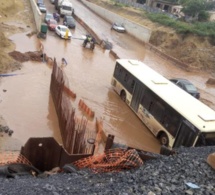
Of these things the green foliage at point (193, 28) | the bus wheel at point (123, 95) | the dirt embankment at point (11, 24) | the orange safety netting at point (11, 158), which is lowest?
the dirt embankment at point (11, 24)

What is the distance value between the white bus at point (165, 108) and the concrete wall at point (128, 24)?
22.3m

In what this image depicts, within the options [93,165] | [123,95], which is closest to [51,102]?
[123,95]

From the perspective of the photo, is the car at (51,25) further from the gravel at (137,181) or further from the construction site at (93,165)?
the gravel at (137,181)

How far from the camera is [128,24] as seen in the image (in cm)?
4603

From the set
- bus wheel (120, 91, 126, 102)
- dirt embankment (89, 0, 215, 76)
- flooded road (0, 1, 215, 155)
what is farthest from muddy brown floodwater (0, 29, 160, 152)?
dirt embankment (89, 0, 215, 76)

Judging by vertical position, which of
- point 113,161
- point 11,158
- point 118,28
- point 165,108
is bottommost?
point 118,28

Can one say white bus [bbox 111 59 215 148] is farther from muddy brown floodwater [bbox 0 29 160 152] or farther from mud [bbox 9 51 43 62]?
mud [bbox 9 51 43 62]

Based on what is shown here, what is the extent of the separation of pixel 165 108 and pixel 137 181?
8000mm

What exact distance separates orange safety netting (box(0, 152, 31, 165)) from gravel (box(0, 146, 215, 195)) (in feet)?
4.34

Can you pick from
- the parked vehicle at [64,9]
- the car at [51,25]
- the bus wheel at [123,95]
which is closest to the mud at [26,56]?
the bus wheel at [123,95]

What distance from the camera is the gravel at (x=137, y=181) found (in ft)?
21.9

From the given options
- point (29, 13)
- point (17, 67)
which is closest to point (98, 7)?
point (29, 13)

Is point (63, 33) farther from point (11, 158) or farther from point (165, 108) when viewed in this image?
point (11, 158)

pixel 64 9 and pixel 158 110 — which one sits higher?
pixel 158 110
